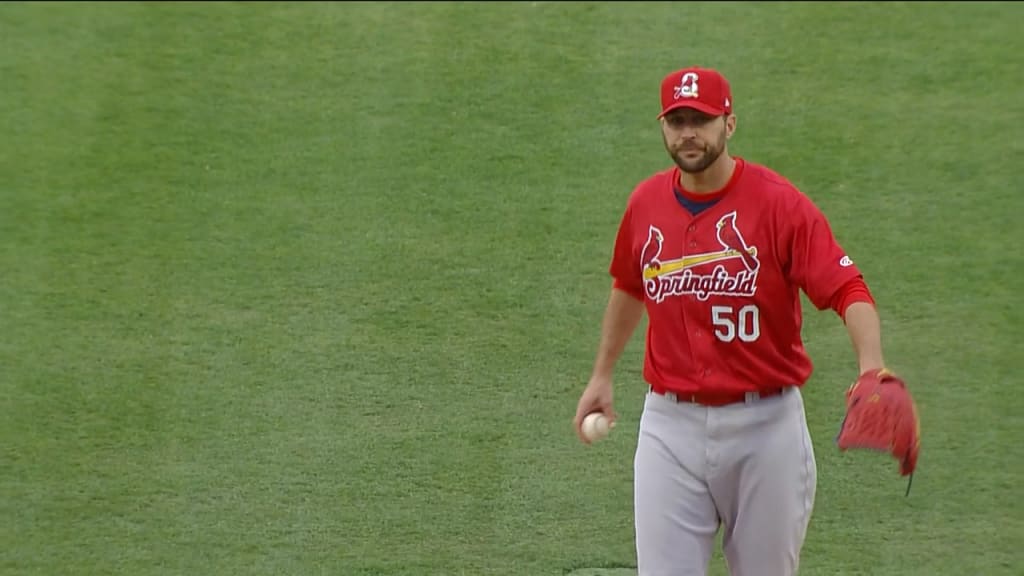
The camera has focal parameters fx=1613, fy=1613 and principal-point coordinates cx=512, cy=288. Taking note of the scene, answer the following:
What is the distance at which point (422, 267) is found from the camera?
25.0 feet

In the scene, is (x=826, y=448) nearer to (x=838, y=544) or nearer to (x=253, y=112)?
(x=838, y=544)

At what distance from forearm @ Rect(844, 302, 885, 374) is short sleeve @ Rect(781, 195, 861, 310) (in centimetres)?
10

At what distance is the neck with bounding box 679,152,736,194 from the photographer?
459 centimetres

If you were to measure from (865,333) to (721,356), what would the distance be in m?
0.49

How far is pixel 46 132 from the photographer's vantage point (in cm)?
835

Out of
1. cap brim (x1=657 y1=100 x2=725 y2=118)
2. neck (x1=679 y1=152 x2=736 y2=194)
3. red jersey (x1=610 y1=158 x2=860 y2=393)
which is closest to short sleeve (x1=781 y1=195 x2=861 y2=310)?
red jersey (x1=610 y1=158 x2=860 y2=393)

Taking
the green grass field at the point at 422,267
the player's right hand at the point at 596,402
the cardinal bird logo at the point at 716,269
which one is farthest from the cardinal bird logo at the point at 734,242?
the green grass field at the point at 422,267

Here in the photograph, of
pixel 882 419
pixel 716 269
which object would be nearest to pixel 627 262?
pixel 716 269

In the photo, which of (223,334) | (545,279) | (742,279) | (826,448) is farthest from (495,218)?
(742,279)

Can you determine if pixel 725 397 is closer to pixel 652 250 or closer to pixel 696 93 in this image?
pixel 652 250

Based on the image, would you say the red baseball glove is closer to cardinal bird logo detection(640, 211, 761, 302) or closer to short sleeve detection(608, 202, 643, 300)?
cardinal bird logo detection(640, 211, 761, 302)

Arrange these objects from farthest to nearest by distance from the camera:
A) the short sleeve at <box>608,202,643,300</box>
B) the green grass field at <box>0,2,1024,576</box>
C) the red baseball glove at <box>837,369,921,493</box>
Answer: the green grass field at <box>0,2,1024,576</box>
the short sleeve at <box>608,202,643,300</box>
the red baseball glove at <box>837,369,921,493</box>

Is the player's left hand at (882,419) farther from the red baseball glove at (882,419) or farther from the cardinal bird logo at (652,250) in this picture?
the cardinal bird logo at (652,250)

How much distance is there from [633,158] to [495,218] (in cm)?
84
